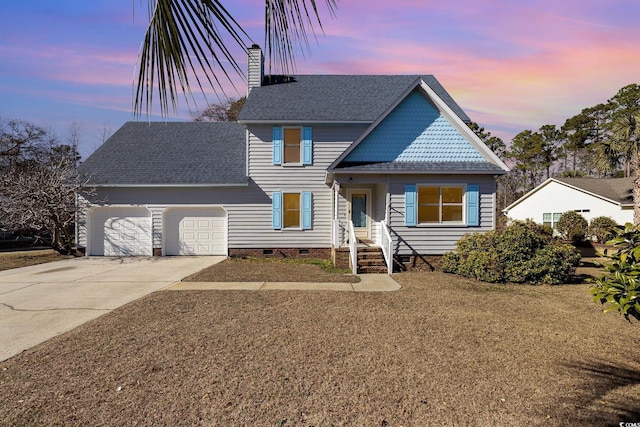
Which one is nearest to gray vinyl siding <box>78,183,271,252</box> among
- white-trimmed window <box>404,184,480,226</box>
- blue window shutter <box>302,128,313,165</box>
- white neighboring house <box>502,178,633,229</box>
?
blue window shutter <box>302,128,313,165</box>

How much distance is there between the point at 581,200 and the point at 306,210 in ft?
62.5

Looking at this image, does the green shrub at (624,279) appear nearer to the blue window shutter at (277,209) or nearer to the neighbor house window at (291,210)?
the neighbor house window at (291,210)

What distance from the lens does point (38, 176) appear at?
16812mm

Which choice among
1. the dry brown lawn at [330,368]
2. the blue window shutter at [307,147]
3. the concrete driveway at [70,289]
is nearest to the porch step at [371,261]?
the dry brown lawn at [330,368]

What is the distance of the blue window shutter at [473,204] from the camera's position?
13.0 meters

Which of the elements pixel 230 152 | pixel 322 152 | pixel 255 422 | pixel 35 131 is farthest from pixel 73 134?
pixel 255 422

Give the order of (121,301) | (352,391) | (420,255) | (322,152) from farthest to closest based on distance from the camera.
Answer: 1. (322,152)
2. (420,255)
3. (121,301)
4. (352,391)

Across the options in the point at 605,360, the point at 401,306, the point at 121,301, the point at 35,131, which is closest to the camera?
the point at 605,360

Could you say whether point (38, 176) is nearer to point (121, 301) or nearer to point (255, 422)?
point (121, 301)

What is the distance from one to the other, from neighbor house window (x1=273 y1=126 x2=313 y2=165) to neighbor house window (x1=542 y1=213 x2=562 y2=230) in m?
19.1

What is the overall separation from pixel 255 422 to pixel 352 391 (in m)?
1.12

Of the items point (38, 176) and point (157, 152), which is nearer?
point (38, 176)

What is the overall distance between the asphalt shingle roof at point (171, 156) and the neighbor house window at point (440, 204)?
7429 millimetres

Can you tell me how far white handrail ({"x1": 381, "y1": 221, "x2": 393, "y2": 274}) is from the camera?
40.0ft
